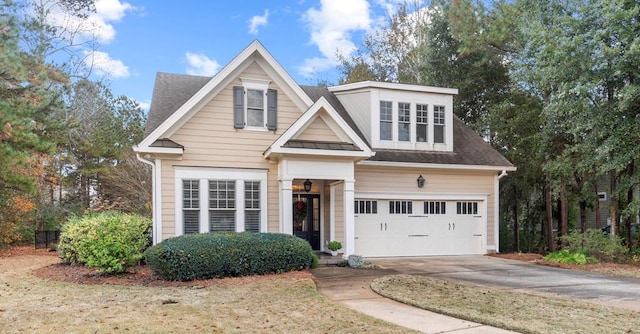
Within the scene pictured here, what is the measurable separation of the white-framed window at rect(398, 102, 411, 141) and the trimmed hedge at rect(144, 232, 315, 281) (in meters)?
6.01

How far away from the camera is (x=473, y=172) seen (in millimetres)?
15422

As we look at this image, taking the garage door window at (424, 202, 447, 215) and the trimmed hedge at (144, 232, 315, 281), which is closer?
the trimmed hedge at (144, 232, 315, 281)

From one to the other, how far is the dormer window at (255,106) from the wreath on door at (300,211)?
2.42 meters

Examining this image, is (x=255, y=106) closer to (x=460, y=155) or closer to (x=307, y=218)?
A: (x=307, y=218)

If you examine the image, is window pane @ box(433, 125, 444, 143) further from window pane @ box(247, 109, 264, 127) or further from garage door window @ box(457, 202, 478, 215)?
window pane @ box(247, 109, 264, 127)

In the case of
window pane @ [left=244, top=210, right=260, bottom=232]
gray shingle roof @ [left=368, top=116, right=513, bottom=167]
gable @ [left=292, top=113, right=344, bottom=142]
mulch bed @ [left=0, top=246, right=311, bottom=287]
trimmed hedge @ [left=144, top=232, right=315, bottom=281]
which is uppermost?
gable @ [left=292, top=113, right=344, bottom=142]

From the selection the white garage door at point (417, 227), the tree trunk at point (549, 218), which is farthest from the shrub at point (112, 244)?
the tree trunk at point (549, 218)

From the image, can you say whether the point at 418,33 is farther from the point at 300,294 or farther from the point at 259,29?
the point at 300,294

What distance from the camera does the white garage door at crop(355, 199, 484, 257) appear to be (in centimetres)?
1430

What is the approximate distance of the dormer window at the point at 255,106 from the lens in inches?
498

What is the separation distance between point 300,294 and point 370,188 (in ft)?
21.9

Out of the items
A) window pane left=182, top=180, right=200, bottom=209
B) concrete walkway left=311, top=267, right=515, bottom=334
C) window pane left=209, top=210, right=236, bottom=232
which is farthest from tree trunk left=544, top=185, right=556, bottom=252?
window pane left=182, top=180, right=200, bottom=209

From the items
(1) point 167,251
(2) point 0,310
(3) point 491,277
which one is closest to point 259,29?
(1) point 167,251

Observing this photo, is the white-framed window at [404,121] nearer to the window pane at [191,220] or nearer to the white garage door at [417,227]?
the white garage door at [417,227]
